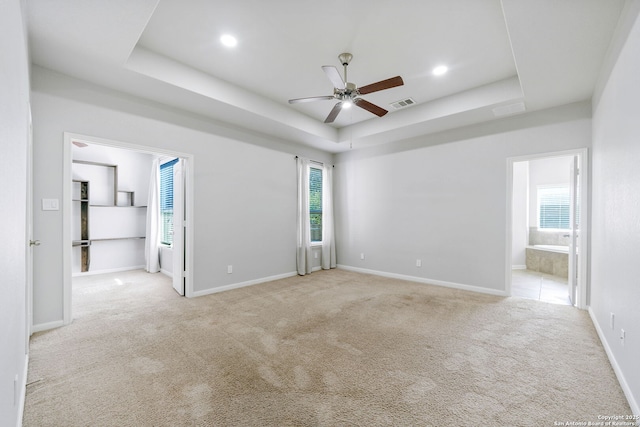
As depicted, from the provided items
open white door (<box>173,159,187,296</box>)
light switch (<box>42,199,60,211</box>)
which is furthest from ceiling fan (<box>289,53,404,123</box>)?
light switch (<box>42,199,60,211</box>)

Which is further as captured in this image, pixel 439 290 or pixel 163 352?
pixel 439 290

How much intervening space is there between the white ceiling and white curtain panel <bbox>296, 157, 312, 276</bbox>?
1.50 meters

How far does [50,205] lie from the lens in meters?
2.99

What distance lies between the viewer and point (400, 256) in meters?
5.38

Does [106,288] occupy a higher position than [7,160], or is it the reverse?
[7,160]

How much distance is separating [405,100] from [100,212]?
6.24 meters

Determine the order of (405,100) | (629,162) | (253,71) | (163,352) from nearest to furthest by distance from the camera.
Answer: (629,162)
(163,352)
(253,71)
(405,100)

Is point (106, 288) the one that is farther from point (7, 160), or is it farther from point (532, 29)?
point (532, 29)

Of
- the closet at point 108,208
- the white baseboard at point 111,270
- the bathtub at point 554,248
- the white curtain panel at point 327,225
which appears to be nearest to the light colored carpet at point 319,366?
the white baseboard at point 111,270

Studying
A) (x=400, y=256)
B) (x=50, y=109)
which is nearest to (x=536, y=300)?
(x=400, y=256)

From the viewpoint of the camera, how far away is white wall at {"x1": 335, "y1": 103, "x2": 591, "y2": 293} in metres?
4.09

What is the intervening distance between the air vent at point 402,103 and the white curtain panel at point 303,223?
6.74ft

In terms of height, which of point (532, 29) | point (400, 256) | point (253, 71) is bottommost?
point (400, 256)

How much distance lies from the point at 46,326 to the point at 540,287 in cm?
689
